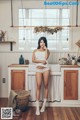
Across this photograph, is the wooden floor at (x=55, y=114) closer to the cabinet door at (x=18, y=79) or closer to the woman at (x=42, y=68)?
the woman at (x=42, y=68)

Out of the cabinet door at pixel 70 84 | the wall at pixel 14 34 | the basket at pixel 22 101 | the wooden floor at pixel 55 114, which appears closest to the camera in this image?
the wooden floor at pixel 55 114

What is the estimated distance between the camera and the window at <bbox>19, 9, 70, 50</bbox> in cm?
552

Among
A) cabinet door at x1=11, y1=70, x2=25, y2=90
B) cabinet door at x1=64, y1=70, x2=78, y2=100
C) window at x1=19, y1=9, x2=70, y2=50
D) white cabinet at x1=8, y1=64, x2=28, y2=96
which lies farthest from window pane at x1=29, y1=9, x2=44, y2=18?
cabinet door at x1=64, y1=70, x2=78, y2=100

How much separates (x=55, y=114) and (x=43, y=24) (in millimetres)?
2457

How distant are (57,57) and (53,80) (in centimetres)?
90

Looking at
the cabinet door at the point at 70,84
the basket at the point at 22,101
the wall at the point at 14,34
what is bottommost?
the basket at the point at 22,101

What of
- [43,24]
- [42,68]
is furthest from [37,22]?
[42,68]

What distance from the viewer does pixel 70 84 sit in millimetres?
4770

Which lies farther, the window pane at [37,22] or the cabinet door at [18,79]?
the window pane at [37,22]

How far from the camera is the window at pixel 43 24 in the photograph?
18.1ft

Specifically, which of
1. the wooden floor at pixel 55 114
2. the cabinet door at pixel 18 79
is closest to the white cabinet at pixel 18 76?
the cabinet door at pixel 18 79

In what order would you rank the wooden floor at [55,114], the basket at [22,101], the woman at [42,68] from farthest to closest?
the woman at [42,68]
the basket at [22,101]
the wooden floor at [55,114]

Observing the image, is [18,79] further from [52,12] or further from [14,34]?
[52,12]

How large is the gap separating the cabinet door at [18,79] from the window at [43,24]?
100cm
